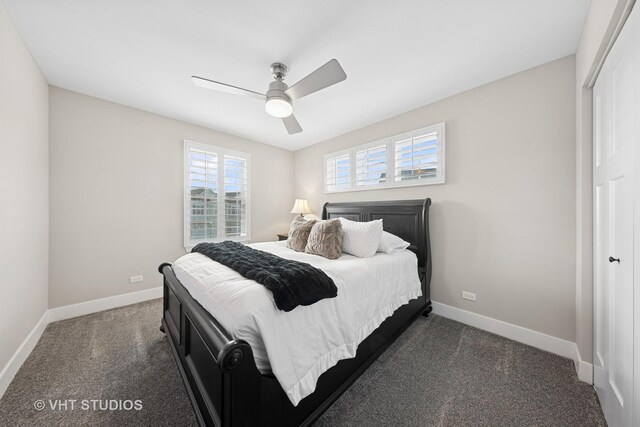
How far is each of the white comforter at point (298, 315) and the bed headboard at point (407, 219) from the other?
0.78m

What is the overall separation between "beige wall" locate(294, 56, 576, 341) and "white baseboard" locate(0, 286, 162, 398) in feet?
12.5

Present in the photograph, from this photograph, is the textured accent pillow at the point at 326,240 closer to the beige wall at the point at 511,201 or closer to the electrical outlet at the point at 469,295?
the beige wall at the point at 511,201

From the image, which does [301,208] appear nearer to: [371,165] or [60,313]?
[371,165]

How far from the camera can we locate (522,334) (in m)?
2.23

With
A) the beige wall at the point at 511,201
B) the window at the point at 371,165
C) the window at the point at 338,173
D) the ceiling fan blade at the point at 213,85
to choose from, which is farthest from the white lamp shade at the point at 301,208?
the ceiling fan blade at the point at 213,85

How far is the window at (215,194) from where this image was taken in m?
3.56

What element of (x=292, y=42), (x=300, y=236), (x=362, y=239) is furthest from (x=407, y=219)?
(x=292, y=42)

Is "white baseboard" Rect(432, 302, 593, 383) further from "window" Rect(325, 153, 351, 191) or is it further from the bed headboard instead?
"window" Rect(325, 153, 351, 191)

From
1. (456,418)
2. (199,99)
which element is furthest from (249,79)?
(456,418)

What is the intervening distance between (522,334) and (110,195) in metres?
4.85

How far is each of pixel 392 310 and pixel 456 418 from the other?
0.79 m

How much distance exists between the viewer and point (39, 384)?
1.66 meters

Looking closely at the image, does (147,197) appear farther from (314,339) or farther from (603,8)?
(603,8)

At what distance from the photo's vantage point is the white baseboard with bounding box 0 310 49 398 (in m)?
1.61
